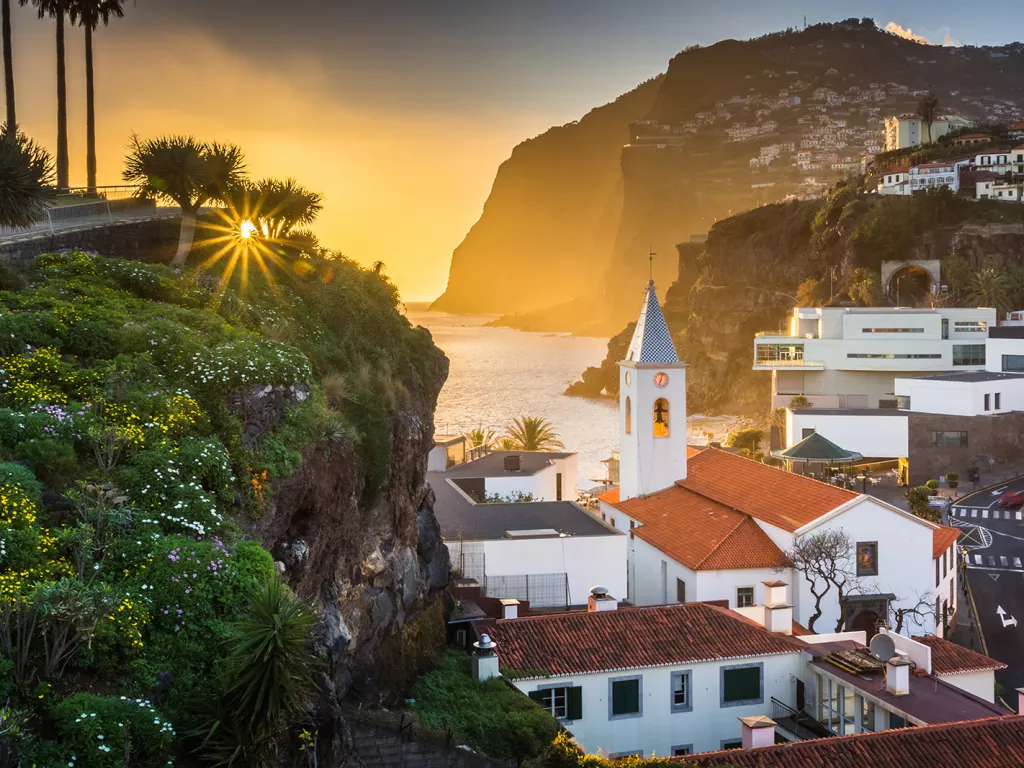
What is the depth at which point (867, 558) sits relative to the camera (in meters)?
36.2

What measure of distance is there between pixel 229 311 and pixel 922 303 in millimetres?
109540

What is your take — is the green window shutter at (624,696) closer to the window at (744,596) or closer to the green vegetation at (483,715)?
the green vegetation at (483,715)

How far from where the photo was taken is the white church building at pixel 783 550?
118ft

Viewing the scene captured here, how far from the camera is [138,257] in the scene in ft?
69.3

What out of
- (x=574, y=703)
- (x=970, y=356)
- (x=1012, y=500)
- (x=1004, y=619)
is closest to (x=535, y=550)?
(x=574, y=703)

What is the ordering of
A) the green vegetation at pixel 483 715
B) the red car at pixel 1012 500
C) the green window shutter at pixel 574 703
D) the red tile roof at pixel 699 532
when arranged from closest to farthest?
the green vegetation at pixel 483 715 → the green window shutter at pixel 574 703 → the red tile roof at pixel 699 532 → the red car at pixel 1012 500

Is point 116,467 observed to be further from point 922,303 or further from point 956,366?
point 922,303

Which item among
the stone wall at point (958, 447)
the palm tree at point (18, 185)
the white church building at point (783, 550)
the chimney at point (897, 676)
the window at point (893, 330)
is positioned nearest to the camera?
the palm tree at point (18, 185)

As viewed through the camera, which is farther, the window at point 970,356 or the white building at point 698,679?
the window at point 970,356

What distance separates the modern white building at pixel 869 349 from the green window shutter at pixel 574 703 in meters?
66.4

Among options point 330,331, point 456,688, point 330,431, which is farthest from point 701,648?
point 330,431

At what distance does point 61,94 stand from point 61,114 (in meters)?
0.61

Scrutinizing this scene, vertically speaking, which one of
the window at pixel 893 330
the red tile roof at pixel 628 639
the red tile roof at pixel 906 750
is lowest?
the red tile roof at pixel 906 750

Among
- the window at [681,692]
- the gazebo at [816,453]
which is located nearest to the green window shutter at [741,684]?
the window at [681,692]
